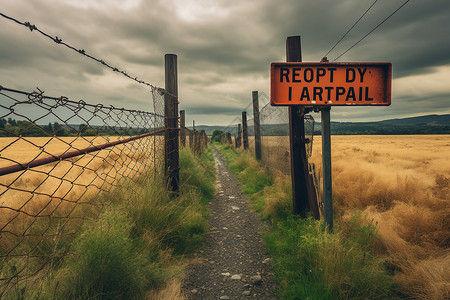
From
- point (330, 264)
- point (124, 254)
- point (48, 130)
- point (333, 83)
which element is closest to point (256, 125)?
point (333, 83)

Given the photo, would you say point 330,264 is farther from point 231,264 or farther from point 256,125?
point 256,125

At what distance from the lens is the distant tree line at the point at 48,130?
48.3 inches

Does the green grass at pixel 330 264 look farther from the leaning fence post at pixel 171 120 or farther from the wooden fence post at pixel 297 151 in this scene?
the leaning fence post at pixel 171 120

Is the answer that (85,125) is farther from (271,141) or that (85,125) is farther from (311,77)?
(271,141)

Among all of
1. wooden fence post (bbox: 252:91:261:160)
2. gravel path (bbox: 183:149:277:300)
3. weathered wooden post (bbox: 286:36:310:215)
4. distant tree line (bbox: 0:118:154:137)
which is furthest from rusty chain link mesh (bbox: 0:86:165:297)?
wooden fence post (bbox: 252:91:261:160)

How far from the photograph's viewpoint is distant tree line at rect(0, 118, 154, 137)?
123cm

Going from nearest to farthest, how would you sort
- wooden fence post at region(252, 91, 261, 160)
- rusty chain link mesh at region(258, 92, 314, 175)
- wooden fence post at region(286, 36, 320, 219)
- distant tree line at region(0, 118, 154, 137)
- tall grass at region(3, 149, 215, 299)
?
distant tree line at region(0, 118, 154, 137), tall grass at region(3, 149, 215, 299), wooden fence post at region(286, 36, 320, 219), rusty chain link mesh at region(258, 92, 314, 175), wooden fence post at region(252, 91, 261, 160)

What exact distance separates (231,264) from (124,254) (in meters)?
1.38

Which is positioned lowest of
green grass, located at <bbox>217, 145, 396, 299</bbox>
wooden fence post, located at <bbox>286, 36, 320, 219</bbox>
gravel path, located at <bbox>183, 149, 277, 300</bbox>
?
gravel path, located at <bbox>183, 149, 277, 300</bbox>

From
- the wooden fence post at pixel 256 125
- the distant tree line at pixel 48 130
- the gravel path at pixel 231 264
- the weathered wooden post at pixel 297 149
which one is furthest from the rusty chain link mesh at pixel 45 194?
the wooden fence post at pixel 256 125

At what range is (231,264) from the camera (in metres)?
2.77

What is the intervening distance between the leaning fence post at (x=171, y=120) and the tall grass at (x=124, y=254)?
785 millimetres

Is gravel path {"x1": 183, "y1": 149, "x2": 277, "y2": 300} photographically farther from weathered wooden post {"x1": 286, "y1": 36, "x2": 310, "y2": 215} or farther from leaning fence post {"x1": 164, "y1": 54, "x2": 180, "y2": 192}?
leaning fence post {"x1": 164, "y1": 54, "x2": 180, "y2": 192}

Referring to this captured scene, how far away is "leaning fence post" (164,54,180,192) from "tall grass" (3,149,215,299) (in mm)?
785
